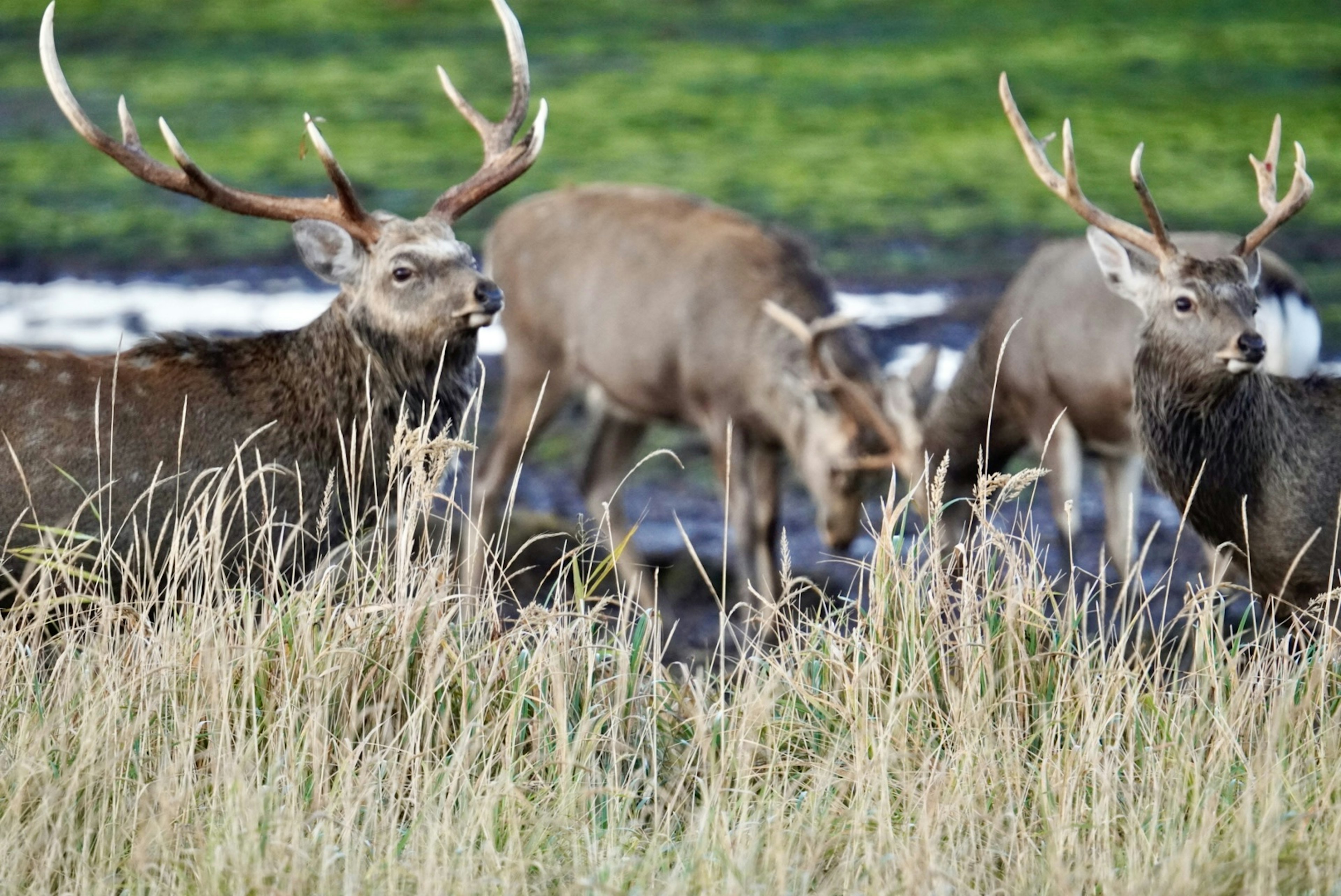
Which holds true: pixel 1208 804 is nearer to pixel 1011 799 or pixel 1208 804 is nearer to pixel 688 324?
pixel 1011 799

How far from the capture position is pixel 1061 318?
6.86 metres

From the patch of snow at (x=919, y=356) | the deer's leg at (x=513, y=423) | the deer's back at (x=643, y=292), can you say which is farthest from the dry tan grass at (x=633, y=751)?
the patch of snow at (x=919, y=356)

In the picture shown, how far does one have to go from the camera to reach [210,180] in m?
4.75

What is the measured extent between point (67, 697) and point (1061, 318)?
4.47m

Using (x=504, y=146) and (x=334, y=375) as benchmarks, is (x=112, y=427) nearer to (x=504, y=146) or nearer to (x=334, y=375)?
(x=334, y=375)

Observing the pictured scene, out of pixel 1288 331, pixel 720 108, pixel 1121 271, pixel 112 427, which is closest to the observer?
pixel 112 427

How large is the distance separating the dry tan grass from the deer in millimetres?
548

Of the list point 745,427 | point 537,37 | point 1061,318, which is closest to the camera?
point 1061,318

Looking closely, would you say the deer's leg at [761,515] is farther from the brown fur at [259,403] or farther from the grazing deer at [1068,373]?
the brown fur at [259,403]

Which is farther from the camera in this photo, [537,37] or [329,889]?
[537,37]

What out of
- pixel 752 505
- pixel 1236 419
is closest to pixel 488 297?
pixel 1236 419

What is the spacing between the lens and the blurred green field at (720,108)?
1245 centimetres

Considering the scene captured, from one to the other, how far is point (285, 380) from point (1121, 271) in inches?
92.9

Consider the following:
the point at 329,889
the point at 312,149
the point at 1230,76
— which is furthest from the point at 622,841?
the point at 1230,76
